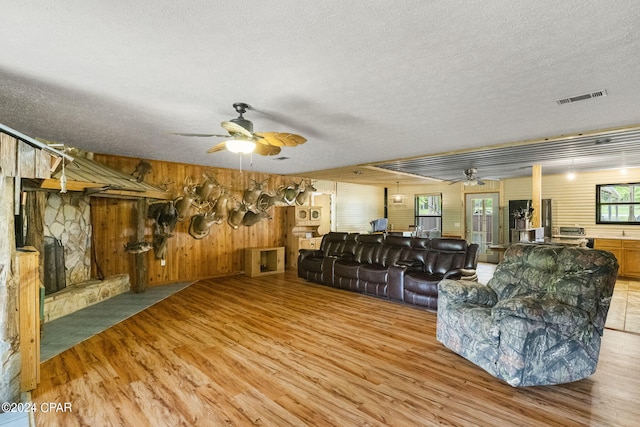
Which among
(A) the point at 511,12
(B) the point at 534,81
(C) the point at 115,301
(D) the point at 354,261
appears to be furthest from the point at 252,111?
(C) the point at 115,301

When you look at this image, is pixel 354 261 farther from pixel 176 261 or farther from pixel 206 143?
pixel 176 261

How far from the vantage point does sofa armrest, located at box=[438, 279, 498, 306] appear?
3.21m

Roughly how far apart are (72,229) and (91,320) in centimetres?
180

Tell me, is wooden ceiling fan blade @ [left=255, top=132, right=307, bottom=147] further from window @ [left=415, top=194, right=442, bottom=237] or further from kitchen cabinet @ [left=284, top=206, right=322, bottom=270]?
window @ [left=415, top=194, right=442, bottom=237]

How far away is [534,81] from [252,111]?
106 inches

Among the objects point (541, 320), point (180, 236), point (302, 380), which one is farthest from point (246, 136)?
point (180, 236)

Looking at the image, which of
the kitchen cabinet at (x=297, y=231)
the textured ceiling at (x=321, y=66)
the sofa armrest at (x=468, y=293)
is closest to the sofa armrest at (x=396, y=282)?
the sofa armrest at (x=468, y=293)

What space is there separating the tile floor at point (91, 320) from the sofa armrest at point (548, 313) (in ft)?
14.5

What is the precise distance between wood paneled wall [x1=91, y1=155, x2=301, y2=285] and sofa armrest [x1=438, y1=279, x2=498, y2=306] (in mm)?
5374

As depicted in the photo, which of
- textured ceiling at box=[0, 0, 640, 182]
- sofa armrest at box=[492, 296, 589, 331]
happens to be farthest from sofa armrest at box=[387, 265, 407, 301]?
sofa armrest at box=[492, 296, 589, 331]

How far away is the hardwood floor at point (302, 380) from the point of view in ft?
7.33

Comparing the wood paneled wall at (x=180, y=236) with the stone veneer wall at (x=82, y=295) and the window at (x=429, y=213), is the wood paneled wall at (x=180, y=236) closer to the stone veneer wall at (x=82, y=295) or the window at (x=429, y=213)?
the stone veneer wall at (x=82, y=295)

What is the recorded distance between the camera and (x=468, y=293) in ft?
10.5

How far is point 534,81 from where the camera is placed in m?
2.65
